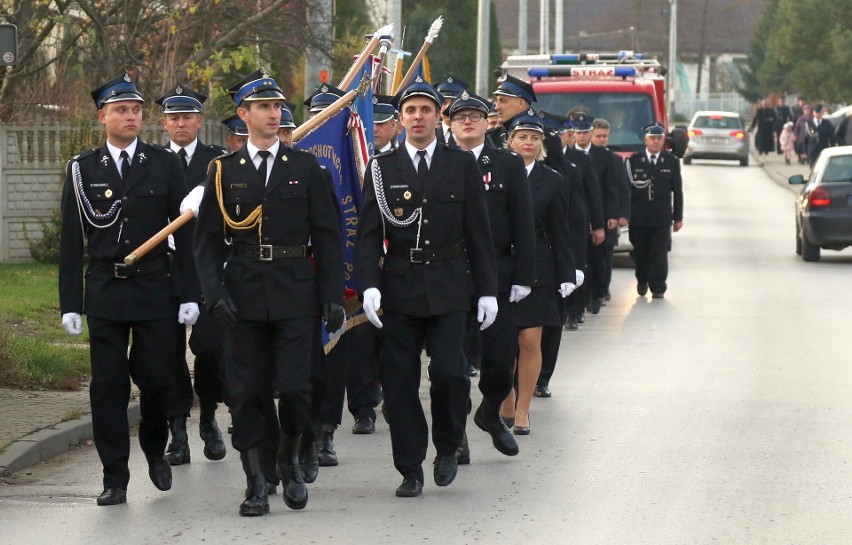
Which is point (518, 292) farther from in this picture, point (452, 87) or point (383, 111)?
point (383, 111)

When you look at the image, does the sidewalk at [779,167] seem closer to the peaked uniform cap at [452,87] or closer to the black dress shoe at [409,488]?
the peaked uniform cap at [452,87]

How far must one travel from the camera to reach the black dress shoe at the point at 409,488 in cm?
805

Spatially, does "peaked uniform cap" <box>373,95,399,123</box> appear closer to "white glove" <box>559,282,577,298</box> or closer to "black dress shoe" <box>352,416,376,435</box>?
"white glove" <box>559,282,577,298</box>

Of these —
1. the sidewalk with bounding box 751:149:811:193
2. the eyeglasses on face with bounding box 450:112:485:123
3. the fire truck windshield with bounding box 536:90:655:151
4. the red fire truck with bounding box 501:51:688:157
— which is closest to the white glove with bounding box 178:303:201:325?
the eyeglasses on face with bounding box 450:112:485:123

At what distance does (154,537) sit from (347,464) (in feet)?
6.23

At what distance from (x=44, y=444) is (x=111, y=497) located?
4.59 ft

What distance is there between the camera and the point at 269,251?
7629 millimetres

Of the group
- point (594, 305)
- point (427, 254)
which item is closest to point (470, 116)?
point (427, 254)

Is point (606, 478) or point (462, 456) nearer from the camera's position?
point (606, 478)

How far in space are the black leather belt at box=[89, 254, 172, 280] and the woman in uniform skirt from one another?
8.04 ft

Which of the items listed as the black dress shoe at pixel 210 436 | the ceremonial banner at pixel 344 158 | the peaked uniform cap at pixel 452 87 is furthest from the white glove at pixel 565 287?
Result: the black dress shoe at pixel 210 436

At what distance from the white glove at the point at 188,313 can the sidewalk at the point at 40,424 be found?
136 centimetres

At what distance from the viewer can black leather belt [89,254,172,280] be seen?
793cm

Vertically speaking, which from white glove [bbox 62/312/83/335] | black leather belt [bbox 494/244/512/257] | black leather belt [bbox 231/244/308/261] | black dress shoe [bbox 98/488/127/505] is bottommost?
black dress shoe [bbox 98/488/127/505]
